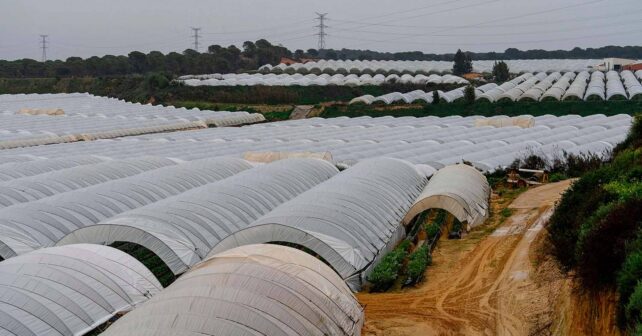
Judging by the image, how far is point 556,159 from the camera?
2762 cm

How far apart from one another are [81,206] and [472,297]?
9.91 meters

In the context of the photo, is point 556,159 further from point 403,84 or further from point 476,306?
point 403,84

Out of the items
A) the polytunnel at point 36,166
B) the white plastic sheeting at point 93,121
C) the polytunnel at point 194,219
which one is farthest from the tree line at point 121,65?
the polytunnel at point 194,219

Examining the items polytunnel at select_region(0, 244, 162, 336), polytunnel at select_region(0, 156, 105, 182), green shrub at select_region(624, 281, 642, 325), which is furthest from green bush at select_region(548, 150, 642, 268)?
polytunnel at select_region(0, 156, 105, 182)

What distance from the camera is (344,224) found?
1515 cm

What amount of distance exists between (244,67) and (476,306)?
4063 inches

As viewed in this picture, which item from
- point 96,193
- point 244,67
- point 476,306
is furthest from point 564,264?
point 244,67

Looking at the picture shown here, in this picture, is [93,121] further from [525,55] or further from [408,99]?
[525,55]

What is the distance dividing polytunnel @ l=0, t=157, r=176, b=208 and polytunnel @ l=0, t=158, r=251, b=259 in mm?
1982

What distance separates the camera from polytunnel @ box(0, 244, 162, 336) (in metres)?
9.98

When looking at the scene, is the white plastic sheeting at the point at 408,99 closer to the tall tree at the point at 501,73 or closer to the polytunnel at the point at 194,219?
the tall tree at the point at 501,73

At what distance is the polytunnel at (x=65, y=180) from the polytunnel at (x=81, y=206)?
1.98 m

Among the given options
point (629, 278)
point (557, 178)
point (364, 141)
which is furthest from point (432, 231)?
point (364, 141)

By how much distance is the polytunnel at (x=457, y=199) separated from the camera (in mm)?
18422
